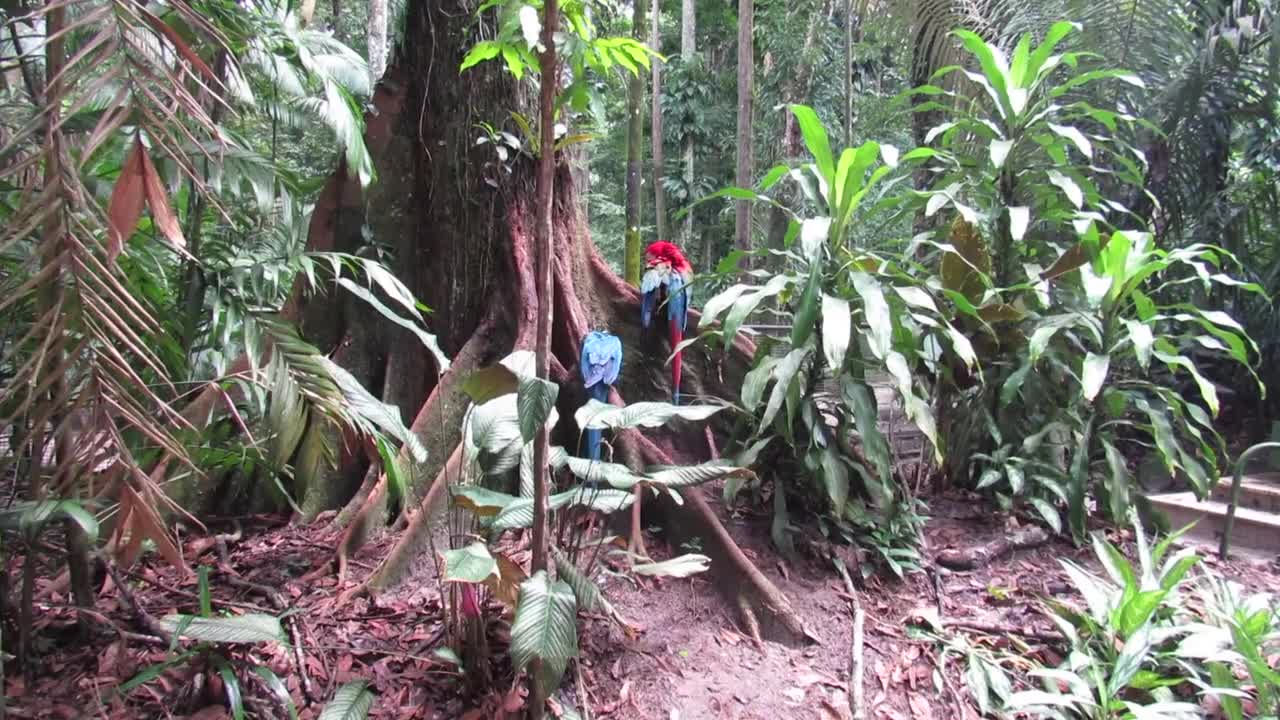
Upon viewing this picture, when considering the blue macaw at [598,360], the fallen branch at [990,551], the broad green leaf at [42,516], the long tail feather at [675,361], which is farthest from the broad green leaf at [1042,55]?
the broad green leaf at [42,516]

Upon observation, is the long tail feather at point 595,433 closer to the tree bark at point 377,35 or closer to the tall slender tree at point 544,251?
the tall slender tree at point 544,251

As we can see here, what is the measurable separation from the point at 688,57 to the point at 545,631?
12.7 m

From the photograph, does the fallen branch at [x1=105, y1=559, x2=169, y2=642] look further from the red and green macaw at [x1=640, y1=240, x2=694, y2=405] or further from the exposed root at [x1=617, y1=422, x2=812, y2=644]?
the red and green macaw at [x1=640, y1=240, x2=694, y2=405]

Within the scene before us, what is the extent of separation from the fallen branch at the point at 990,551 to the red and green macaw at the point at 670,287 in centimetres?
133

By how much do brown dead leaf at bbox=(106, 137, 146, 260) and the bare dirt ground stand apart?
1.14 m

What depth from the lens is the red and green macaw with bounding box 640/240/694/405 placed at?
3146 millimetres

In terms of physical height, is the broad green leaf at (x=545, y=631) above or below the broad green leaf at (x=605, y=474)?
below

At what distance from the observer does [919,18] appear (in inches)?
177

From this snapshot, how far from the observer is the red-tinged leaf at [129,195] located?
1.24 m

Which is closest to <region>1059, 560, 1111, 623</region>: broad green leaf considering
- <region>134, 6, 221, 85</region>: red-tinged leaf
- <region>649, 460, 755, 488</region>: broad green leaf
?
<region>649, 460, 755, 488</region>: broad green leaf

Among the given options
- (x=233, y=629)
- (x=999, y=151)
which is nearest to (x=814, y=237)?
(x=999, y=151)

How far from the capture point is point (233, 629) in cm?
167

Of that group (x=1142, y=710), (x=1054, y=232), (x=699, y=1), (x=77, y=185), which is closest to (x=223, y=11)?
(x=77, y=185)

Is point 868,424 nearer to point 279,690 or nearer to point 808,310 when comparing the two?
point 808,310
